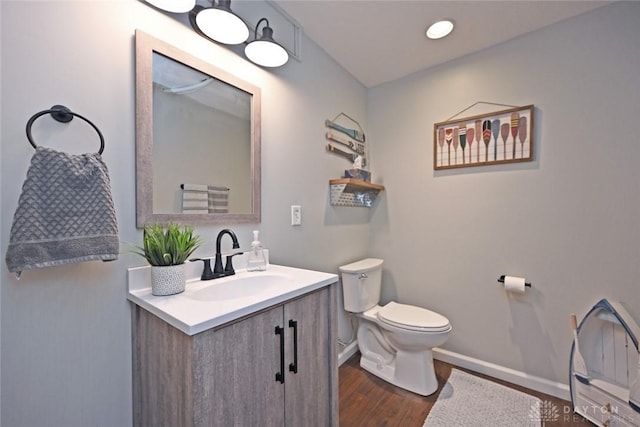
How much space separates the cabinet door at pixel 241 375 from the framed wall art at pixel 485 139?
68.8 inches

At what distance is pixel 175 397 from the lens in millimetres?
733

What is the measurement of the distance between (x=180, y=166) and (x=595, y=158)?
225 cm

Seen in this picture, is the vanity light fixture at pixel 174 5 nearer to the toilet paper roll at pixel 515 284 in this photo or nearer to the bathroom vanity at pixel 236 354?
the bathroom vanity at pixel 236 354

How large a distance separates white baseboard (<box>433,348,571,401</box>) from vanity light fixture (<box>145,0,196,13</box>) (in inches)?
102

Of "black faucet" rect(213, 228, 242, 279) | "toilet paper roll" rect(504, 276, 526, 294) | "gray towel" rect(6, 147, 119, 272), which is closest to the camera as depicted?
"gray towel" rect(6, 147, 119, 272)

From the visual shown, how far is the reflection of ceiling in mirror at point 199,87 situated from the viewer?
1.02 meters

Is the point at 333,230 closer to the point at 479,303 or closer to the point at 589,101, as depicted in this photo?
the point at 479,303

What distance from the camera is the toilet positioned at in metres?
1.57

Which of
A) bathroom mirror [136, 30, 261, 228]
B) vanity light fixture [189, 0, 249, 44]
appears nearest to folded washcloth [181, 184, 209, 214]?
bathroom mirror [136, 30, 261, 228]

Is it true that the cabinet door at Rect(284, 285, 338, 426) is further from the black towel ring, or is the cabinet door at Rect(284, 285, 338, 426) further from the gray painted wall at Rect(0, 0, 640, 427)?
the black towel ring

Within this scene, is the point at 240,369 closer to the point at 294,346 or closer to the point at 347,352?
the point at 294,346

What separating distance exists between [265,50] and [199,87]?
15.4 inches

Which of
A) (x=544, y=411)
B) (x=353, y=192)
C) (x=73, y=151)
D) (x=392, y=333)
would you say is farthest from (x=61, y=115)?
(x=544, y=411)

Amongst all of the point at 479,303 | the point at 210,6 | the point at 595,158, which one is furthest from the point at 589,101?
the point at 210,6
